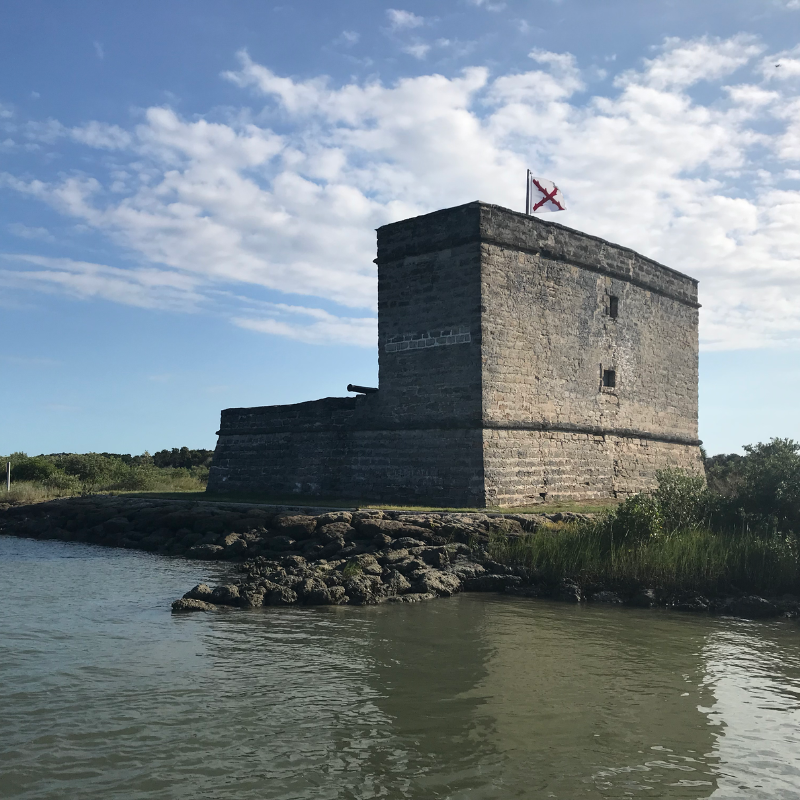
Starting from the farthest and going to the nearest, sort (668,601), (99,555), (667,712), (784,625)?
(99,555) < (668,601) < (784,625) < (667,712)

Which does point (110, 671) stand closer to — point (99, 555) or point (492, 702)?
point (492, 702)

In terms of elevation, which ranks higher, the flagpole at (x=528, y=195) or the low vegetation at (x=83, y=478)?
the flagpole at (x=528, y=195)

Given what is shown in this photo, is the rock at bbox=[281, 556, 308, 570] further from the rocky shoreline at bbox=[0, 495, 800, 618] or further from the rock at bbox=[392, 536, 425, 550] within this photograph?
the rock at bbox=[392, 536, 425, 550]

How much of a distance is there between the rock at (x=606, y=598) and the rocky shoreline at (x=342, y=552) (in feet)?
0.05

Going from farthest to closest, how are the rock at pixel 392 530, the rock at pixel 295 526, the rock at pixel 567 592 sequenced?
the rock at pixel 295 526, the rock at pixel 392 530, the rock at pixel 567 592

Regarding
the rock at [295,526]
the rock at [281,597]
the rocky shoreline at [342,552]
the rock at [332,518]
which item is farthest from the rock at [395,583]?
the rock at [295,526]

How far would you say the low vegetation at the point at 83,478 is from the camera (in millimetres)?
25266

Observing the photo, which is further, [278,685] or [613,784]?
[278,685]

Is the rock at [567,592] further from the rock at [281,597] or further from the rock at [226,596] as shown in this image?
the rock at [226,596]

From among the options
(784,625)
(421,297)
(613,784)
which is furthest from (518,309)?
(613,784)

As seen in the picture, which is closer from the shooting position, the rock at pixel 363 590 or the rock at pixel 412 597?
the rock at pixel 363 590

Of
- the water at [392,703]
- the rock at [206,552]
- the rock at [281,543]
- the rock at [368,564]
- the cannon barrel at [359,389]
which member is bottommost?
the water at [392,703]

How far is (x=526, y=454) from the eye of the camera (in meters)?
16.4

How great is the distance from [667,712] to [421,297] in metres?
11.9
